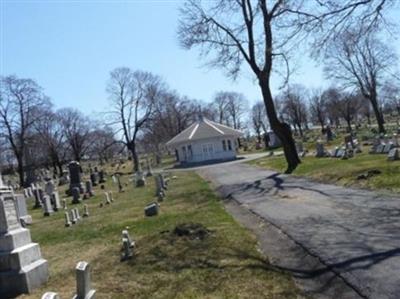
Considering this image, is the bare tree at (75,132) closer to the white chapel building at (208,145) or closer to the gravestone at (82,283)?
the white chapel building at (208,145)

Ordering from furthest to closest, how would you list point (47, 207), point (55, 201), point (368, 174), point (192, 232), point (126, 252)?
1. point (55, 201)
2. point (47, 207)
3. point (368, 174)
4. point (192, 232)
5. point (126, 252)

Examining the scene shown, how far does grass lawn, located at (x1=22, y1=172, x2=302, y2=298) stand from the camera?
6.97 metres

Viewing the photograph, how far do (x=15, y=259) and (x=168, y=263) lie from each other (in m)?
2.51

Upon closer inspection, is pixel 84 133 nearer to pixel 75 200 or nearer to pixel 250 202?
pixel 75 200

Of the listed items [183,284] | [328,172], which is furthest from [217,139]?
[183,284]

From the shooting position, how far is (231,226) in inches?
468

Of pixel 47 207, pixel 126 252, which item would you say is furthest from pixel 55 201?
pixel 126 252

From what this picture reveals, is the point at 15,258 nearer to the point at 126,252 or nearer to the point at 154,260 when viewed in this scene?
the point at 126,252

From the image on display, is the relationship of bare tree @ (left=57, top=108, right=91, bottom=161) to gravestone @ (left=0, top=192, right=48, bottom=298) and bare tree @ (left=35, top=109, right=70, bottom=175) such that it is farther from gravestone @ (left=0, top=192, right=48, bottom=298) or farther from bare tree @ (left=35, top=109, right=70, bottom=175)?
gravestone @ (left=0, top=192, right=48, bottom=298)

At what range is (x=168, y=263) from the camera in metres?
8.62

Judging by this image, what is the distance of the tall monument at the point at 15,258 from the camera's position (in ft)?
27.3

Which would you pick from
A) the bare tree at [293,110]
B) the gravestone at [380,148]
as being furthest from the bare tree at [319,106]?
the gravestone at [380,148]

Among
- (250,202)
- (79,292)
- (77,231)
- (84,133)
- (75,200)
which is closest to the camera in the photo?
(79,292)

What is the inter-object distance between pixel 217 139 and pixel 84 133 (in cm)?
4067
